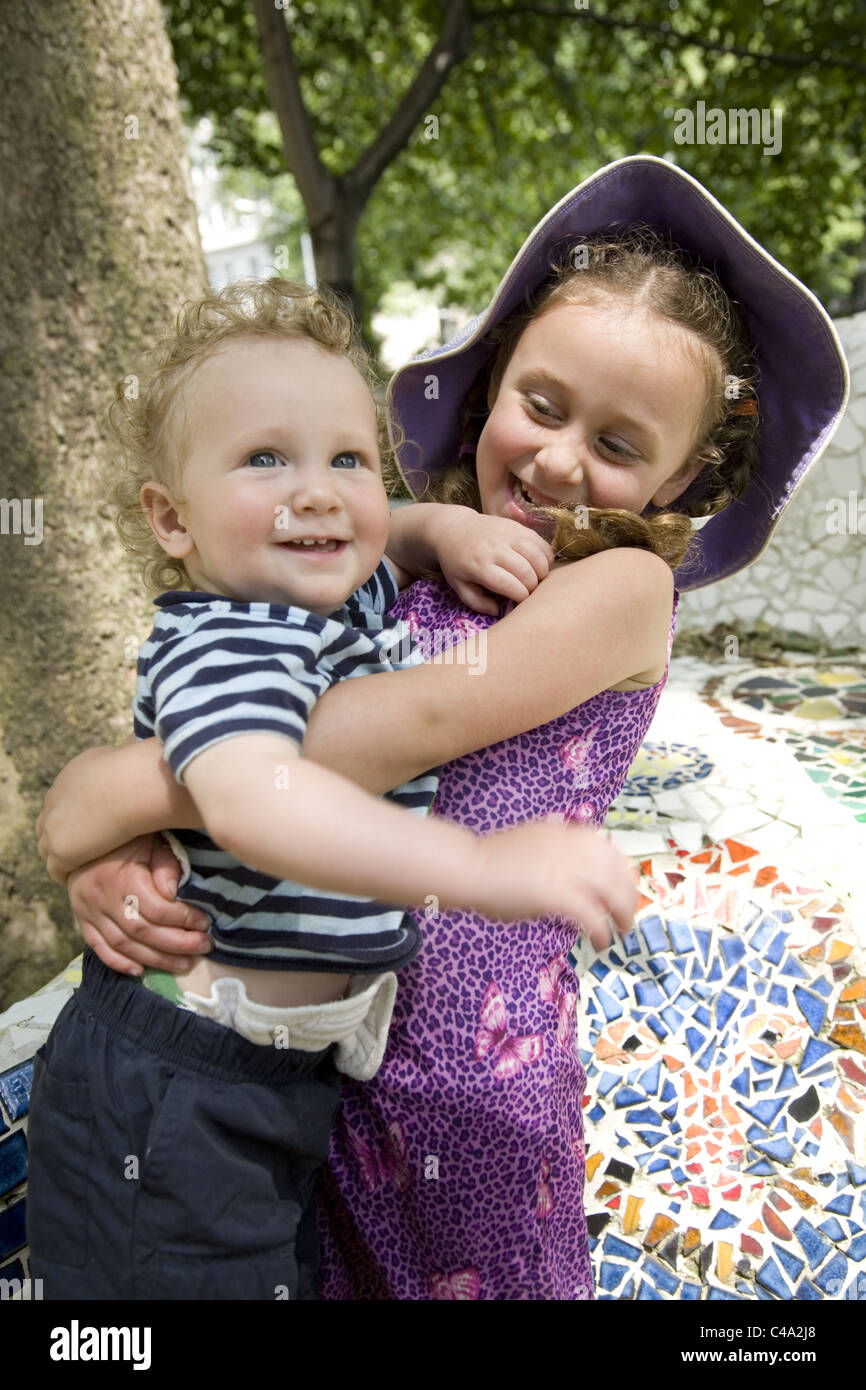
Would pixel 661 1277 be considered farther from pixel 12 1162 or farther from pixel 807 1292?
pixel 12 1162

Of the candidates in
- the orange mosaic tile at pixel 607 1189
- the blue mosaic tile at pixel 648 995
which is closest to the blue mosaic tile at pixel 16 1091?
the orange mosaic tile at pixel 607 1189

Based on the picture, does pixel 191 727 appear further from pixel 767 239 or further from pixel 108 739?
pixel 767 239

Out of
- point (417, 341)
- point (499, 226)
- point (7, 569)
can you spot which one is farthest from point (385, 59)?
point (417, 341)

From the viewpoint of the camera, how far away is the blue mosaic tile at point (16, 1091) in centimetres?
171

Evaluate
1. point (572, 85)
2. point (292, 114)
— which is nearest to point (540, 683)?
point (292, 114)

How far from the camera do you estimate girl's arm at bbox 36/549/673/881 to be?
122cm

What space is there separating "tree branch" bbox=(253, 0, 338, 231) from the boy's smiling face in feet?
19.6

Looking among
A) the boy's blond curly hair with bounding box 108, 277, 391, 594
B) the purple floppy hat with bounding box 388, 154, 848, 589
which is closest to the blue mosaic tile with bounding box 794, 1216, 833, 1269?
the purple floppy hat with bounding box 388, 154, 848, 589

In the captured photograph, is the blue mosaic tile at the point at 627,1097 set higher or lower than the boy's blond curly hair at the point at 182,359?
lower

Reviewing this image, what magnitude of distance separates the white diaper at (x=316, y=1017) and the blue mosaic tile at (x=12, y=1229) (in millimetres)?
690

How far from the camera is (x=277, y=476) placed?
4.10 feet

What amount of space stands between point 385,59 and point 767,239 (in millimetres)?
3426

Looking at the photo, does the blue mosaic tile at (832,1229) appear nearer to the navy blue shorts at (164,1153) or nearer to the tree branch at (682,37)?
the navy blue shorts at (164,1153)

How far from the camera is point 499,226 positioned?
12531mm
